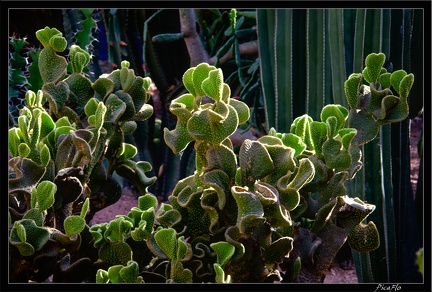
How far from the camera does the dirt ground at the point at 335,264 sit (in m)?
2.09

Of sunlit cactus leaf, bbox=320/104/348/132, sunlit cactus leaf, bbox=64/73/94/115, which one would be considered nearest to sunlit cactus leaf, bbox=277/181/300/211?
sunlit cactus leaf, bbox=320/104/348/132

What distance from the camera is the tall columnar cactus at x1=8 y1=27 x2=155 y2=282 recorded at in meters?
0.69

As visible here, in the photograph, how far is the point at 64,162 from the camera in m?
0.74

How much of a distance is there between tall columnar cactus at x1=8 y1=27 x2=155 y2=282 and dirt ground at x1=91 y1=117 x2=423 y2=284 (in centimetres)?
110

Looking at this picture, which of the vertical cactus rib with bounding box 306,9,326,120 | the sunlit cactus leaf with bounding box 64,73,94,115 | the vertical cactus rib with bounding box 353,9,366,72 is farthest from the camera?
the vertical cactus rib with bounding box 306,9,326,120

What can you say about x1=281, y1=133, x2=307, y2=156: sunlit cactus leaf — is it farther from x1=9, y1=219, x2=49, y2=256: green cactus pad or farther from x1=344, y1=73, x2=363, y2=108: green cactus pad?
x1=9, y1=219, x2=49, y2=256: green cactus pad

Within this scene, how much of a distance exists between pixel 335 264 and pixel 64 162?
1637 mm

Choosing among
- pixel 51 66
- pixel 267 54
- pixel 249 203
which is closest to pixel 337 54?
pixel 267 54

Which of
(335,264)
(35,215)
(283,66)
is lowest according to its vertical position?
(335,264)

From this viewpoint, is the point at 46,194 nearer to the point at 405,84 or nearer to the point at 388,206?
the point at 405,84

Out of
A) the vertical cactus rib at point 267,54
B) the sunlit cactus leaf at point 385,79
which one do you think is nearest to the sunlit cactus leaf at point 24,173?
the sunlit cactus leaf at point 385,79

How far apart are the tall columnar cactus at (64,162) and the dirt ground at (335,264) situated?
1.10 metres

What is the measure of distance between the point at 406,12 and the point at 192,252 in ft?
3.29

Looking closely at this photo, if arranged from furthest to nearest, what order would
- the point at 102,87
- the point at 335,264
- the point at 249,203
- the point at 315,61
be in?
the point at 335,264 < the point at 315,61 < the point at 102,87 < the point at 249,203
